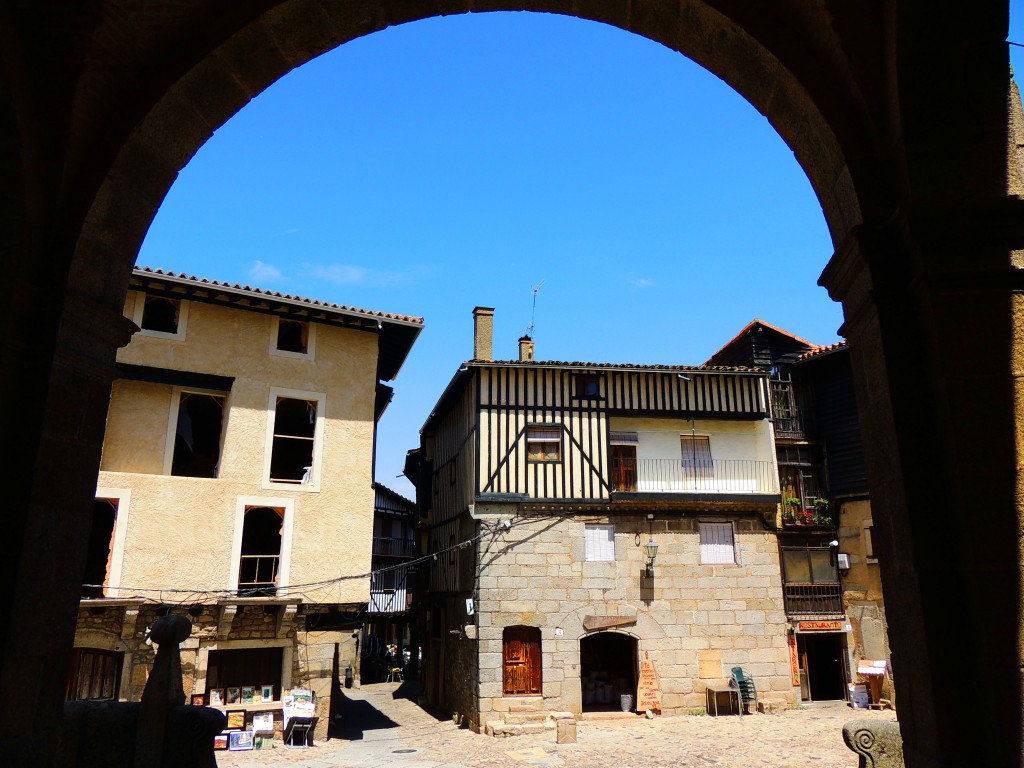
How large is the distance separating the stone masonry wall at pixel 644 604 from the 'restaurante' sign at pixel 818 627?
1.18 metres

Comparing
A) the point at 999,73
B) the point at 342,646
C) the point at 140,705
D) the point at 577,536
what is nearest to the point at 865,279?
the point at 999,73

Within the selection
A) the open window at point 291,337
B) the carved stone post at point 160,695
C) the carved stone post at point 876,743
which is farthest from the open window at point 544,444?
the carved stone post at point 876,743

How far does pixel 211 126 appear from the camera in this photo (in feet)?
11.9

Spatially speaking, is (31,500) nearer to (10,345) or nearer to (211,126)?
(10,345)

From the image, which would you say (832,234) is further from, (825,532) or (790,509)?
(825,532)

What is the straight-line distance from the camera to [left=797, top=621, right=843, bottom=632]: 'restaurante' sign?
17.0 m

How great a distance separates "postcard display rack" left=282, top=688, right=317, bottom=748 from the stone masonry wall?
3.60 metres

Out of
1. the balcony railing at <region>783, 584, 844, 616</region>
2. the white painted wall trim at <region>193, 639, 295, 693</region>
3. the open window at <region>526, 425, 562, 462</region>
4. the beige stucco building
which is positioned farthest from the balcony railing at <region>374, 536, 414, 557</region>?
the balcony railing at <region>783, 584, 844, 616</region>

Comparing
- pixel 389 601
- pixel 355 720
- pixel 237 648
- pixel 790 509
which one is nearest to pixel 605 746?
pixel 355 720

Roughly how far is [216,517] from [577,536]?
24.7 feet

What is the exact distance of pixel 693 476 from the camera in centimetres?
1694

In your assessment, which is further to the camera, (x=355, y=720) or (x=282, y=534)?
(x=355, y=720)

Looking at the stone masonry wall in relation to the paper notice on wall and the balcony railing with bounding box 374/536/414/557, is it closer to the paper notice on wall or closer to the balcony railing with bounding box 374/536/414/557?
the paper notice on wall

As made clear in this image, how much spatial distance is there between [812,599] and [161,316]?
1603 centimetres
